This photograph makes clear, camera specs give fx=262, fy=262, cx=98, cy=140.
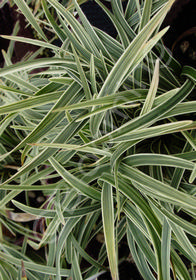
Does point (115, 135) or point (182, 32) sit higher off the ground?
point (182, 32)

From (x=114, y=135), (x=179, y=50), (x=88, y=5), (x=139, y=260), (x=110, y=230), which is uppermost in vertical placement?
(x=88, y=5)

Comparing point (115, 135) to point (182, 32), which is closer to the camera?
point (115, 135)

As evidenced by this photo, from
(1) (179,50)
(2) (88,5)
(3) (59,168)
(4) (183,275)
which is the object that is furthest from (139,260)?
(2) (88,5)

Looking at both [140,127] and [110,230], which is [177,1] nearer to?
[140,127]

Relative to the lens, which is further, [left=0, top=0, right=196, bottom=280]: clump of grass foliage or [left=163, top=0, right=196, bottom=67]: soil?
[left=163, top=0, right=196, bottom=67]: soil

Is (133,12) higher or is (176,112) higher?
(133,12)

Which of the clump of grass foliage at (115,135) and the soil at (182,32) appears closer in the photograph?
the clump of grass foliage at (115,135)

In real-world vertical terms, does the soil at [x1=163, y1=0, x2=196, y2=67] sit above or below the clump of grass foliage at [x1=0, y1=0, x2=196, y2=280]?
above

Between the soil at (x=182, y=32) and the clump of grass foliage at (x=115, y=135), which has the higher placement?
the soil at (x=182, y=32)
